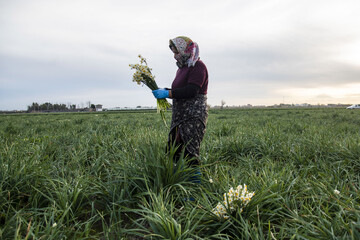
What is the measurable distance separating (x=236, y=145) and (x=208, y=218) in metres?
2.50

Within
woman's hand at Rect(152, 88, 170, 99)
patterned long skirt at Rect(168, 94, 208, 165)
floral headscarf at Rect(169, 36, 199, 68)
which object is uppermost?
floral headscarf at Rect(169, 36, 199, 68)

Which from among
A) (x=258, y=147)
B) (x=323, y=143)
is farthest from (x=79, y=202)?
(x=323, y=143)

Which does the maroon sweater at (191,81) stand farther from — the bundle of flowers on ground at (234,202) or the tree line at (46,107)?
the tree line at (46,107)

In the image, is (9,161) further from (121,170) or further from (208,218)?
(208,218)

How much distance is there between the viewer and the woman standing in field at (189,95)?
2.46 meters

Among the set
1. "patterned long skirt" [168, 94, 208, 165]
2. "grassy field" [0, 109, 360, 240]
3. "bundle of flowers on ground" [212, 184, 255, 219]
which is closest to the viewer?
"grassy field" [0, 109, 360, 240]

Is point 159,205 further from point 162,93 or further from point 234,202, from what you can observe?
point 162,93

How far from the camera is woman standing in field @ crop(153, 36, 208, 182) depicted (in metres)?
2.46

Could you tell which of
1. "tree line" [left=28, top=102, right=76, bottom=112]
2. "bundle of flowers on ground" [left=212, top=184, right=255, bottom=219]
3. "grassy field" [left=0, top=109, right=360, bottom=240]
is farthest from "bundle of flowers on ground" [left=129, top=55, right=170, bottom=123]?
"tree line" [left=28, top=102, right=76, bottom=112]

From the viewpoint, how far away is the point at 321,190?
2.06 metres

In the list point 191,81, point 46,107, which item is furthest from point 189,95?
point 46,107

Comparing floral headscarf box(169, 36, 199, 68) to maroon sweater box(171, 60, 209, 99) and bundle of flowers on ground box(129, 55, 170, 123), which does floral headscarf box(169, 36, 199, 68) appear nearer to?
maroon sweater box(171, 60, 209, 99)

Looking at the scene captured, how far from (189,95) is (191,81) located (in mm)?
178

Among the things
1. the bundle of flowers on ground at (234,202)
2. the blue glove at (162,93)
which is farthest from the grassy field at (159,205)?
the blue glove at (162,93)
